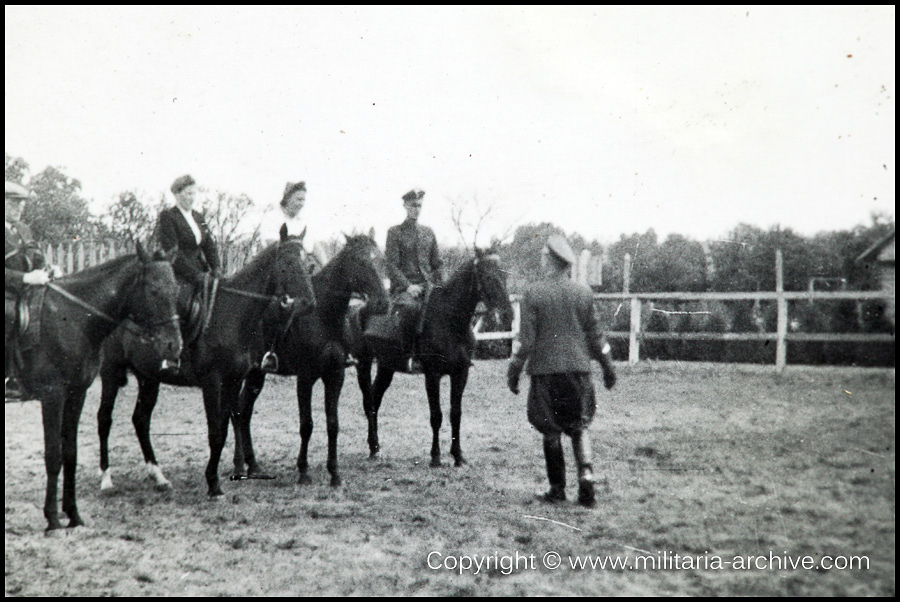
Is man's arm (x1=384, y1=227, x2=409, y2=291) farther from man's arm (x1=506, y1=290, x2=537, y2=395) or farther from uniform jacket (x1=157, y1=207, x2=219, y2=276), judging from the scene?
man's arm (x1=506, y1=290, x2=537, y2=395)

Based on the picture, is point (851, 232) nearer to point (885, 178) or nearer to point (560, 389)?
point (885, 178)

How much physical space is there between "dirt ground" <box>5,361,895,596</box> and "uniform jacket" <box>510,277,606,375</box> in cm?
112

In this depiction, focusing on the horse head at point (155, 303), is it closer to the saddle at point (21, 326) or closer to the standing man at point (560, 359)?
the saddle at point (21, 326)

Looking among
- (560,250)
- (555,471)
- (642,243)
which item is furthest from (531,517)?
(642,243)

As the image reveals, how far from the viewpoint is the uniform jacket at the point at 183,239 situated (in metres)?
5.45

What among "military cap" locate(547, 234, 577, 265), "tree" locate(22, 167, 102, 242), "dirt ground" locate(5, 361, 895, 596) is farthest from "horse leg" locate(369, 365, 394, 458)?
"tree" locate(22, 167, 102, 242)

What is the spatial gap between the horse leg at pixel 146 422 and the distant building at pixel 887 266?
580 cm

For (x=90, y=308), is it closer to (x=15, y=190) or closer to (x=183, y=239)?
(x=15, y=190)

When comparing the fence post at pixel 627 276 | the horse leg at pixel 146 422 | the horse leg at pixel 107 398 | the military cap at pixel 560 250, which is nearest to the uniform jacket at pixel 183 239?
the horse leg at pixel 146 422

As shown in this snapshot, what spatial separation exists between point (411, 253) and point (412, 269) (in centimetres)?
19

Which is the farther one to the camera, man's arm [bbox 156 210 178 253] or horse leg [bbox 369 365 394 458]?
horse leg [bbox 369 365 394 458]

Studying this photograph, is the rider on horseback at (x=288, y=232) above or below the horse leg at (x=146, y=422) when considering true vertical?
above

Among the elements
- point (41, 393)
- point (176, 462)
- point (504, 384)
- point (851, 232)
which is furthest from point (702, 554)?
point (504, 384)

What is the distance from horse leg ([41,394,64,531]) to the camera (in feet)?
Result: 14.2
